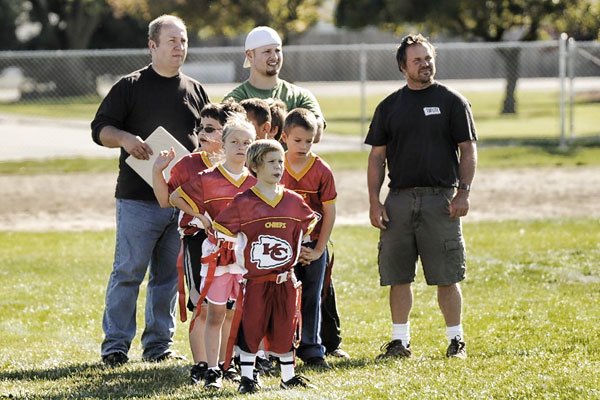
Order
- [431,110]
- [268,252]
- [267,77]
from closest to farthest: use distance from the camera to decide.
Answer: [268,252] → [431,110] → [267,77]

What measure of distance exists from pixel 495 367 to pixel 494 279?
394 centimetres

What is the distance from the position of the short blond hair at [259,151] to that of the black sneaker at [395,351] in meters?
1.83

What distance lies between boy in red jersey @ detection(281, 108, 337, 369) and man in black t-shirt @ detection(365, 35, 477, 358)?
461mm

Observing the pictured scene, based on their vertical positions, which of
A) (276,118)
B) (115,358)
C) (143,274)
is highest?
(276,118)

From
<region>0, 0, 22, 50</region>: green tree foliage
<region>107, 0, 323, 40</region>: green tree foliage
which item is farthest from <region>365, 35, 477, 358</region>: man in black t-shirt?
<region>0, 0, 22, 50</region>: green tree foliage

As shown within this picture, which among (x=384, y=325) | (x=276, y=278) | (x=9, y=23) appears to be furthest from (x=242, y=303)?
(x=9, y=23)

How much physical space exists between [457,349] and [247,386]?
5.44ft

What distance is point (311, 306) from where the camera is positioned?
752cm

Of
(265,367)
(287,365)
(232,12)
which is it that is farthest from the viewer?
(232,12)

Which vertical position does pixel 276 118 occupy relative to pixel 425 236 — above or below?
above

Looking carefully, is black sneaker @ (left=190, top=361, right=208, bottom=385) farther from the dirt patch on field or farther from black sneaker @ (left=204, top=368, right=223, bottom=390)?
the dirt patch on field

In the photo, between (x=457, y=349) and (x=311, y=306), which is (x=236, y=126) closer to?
(x=311, y=306)

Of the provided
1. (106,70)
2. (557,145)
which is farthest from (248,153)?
(106,70)

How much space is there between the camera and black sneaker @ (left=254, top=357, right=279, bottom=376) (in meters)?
7.24
